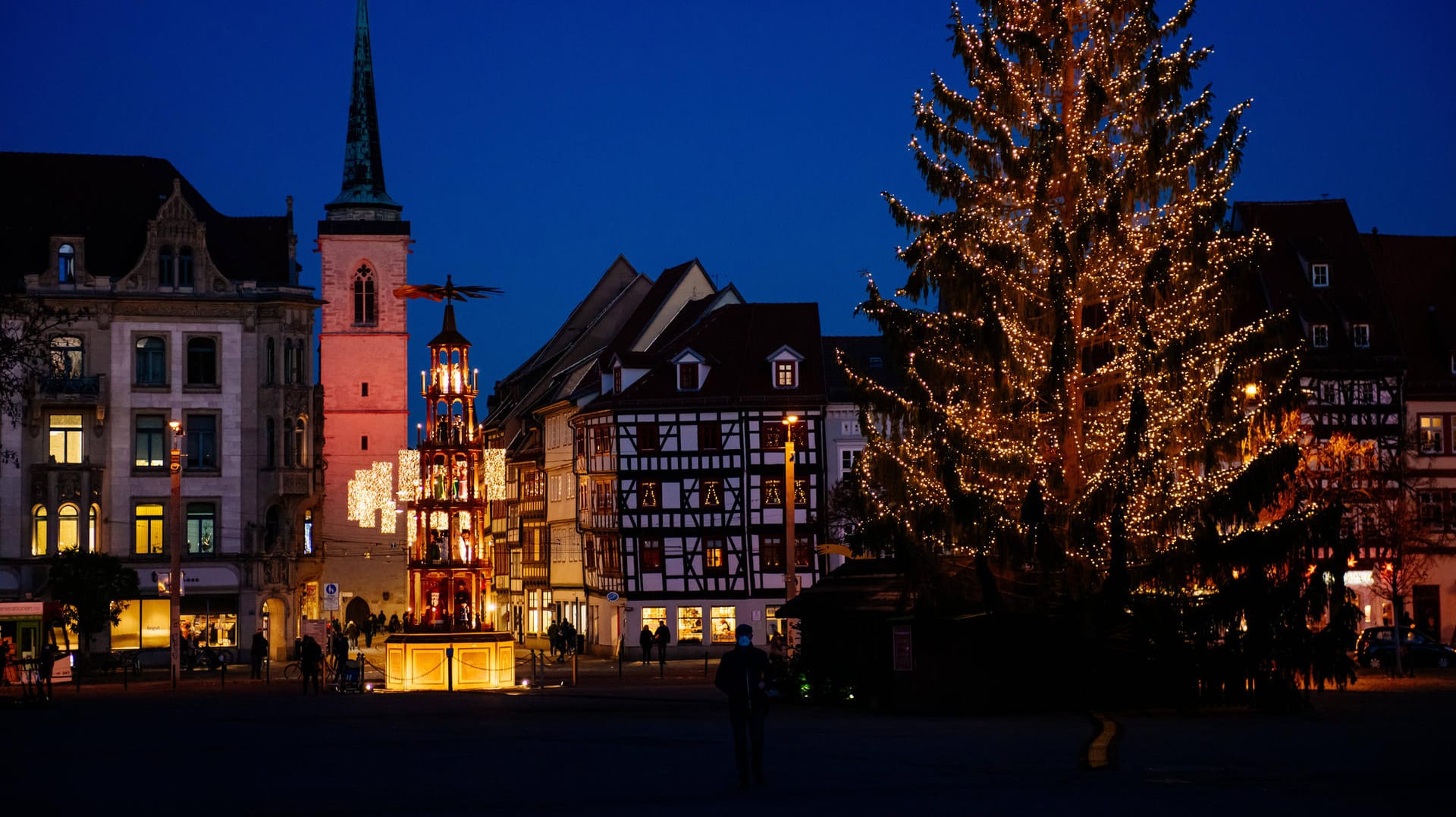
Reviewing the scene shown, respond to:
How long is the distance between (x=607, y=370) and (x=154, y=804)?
57526 mm

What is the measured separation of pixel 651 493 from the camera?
235 ft

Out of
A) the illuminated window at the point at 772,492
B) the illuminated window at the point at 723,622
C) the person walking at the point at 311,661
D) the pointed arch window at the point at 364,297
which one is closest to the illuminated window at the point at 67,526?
the illuminated window at the point at 723,622

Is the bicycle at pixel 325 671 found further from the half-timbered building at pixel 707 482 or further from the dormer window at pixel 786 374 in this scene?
the dormer window at pixel 786 374

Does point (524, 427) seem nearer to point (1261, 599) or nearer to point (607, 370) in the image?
point (607, 370)

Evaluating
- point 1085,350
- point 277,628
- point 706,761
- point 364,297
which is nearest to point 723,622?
point 277,628

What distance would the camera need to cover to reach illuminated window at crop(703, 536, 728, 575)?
70562mm

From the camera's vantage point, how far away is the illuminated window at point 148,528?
64938 mm

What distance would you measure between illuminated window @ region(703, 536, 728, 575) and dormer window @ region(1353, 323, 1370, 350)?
2347 centimetres

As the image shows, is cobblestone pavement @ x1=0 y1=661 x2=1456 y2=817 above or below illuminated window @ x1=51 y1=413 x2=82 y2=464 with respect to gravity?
below

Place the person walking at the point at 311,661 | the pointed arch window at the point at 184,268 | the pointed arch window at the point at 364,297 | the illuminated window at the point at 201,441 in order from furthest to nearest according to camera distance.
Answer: the pointed arch window at the point at 364,297
the pointed arch window at the point at 184,268
the illuminated window at the point at 201,441
the person walking at the point at 311,661

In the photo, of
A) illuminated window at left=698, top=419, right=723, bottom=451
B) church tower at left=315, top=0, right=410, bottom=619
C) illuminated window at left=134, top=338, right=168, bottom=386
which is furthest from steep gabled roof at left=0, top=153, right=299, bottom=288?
church tower at left=315, top=0, right=410, bottom=619

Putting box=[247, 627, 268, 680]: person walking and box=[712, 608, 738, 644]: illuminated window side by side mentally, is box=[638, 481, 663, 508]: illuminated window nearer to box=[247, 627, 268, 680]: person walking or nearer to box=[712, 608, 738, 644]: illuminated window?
box=[712, 608, 738, 644]: illuminated window

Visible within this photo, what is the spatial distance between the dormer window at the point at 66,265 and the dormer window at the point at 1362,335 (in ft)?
144

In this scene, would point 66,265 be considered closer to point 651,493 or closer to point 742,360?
point 651,493
